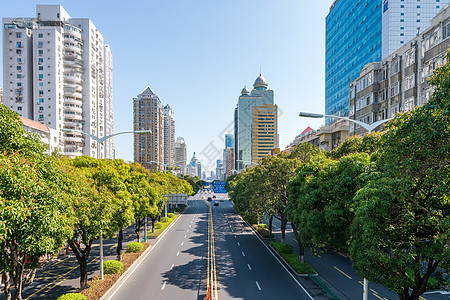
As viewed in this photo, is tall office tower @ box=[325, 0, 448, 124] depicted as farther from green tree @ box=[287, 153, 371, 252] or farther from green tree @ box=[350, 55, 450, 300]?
green tree @ box=[350, 55, 450, 300]

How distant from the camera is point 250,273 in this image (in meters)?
21.8

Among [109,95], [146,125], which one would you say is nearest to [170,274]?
[109,95]

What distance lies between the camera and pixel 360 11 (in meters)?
62.5

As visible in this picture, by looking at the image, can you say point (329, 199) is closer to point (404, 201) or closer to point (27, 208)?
point (404, 201)

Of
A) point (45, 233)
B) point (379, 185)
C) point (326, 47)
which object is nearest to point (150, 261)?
point (45, 233)

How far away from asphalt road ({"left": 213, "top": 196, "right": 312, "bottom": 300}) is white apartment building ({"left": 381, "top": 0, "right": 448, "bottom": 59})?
166 ft

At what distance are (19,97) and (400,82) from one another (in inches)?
3086

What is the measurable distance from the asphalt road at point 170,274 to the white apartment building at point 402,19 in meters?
55.2

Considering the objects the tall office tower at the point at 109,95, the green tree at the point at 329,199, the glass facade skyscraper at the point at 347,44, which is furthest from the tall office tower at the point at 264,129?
the green tree at the point at 329,199

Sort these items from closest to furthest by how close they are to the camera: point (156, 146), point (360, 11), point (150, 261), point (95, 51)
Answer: point (150, 261)
point (360, 11)
point (95, 51)
point (156, 146)

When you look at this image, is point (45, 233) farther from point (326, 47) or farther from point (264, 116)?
point (264, 116)

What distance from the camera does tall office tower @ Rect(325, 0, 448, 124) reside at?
56.3m

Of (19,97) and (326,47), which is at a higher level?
(326,47)

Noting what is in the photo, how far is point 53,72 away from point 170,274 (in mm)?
64926
